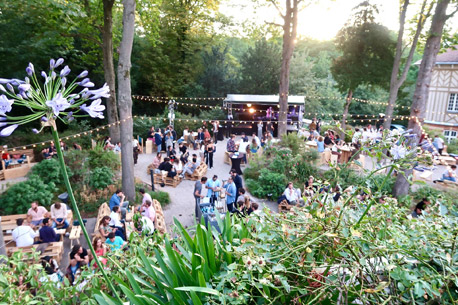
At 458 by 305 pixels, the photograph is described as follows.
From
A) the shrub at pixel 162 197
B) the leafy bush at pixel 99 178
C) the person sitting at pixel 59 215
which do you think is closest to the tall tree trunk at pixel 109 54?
the leafy bush at pixel 99 178

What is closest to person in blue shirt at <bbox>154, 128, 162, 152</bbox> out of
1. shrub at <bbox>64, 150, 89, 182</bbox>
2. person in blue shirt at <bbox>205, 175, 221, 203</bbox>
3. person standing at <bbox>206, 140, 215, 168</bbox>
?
person standing at <bbox>206, 140, 215, 168</bbox>

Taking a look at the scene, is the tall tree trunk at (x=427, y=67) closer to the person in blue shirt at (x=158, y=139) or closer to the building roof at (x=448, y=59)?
the person in blue shirt at (x=158, y=139)

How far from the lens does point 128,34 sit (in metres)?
9.40

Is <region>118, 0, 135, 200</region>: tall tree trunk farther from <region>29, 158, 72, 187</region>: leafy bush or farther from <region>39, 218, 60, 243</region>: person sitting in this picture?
<region>39, 218, 60, 243</region>: person sitting

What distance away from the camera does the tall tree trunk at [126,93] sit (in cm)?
934

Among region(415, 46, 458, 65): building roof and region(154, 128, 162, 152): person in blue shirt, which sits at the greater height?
region(415, 46, 458, 65): building roof

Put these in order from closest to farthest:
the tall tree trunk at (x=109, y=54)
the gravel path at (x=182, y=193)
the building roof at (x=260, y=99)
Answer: the gravel path at (x=182, y=193), the tall tree trunk at (x=109, y=54), the building roof at (x=260, y=99)

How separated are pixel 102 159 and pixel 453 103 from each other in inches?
929

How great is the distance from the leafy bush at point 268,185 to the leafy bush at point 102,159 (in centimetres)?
513

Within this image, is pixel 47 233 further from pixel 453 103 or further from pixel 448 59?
pixel 448 59

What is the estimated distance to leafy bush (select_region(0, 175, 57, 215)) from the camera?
9.29 metres

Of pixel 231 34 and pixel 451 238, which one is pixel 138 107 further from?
pixel 451 238

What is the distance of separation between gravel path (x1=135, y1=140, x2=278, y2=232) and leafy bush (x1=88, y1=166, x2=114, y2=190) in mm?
1942

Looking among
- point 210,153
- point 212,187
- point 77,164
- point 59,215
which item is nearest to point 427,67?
point 212,187
